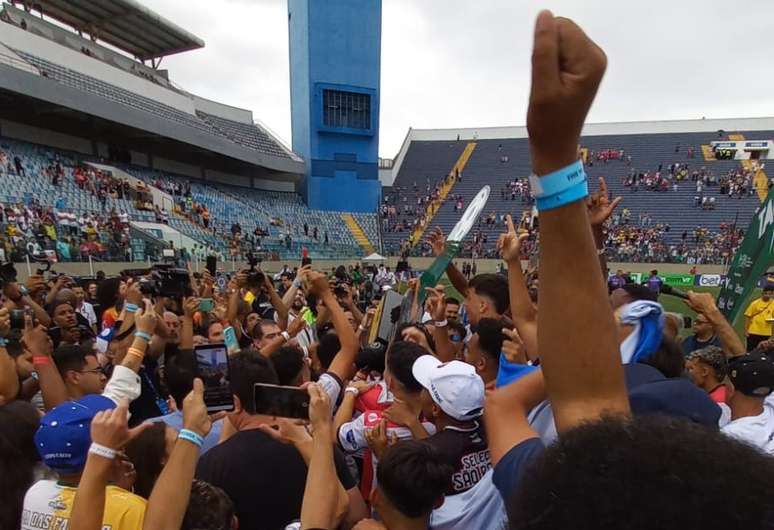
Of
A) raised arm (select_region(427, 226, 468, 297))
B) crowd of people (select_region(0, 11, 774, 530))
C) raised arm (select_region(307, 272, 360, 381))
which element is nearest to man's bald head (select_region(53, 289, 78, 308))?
crowd of people (select_region(0, 11, 774, 530))

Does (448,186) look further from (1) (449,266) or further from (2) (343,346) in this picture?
(2) (343,346)

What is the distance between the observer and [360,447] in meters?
2.72

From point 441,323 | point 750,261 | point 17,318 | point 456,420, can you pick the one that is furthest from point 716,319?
point 17,318

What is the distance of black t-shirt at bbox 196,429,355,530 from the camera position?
2127 mm

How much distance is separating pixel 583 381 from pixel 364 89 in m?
41.6

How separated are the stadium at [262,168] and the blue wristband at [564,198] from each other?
1603 cm

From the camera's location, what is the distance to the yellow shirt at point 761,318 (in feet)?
26.0

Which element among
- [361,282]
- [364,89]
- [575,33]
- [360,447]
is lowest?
[361,282]

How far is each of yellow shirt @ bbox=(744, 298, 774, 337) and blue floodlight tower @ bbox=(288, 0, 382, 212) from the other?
34.3 m

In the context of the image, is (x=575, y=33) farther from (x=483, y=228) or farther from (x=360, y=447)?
(x=483, y=228)

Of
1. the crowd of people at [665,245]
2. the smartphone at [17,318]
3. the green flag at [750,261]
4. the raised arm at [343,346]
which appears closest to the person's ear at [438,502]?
the raised arm at [343,346]

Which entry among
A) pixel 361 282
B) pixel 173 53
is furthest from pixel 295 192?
pixel 361 282

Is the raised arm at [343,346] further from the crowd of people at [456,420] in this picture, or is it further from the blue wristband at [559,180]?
the blue wristband at [559,180]

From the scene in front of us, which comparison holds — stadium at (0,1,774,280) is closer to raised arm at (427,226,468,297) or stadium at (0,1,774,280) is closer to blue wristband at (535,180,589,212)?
raised arm at (427,226,468,297)
